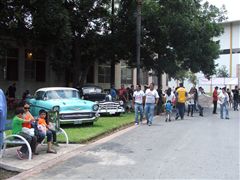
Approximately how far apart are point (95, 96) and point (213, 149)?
14024 millimetres

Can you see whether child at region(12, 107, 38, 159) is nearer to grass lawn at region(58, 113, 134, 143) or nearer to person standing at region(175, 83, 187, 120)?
grass lawn at region(58, 113, 134, 143)

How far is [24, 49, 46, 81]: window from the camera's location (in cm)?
3409

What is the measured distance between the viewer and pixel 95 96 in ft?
82.9

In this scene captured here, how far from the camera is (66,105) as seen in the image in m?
17.2

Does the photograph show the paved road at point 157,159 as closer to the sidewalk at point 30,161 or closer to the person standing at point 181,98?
the sidewalk at point 30,161

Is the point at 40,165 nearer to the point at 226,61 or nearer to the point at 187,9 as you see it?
the point at 187,9

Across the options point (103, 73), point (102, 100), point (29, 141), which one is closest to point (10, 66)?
point (102, 100)

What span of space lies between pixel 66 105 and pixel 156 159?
7.59 m

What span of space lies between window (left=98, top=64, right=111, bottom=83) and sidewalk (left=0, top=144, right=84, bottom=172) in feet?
99.8

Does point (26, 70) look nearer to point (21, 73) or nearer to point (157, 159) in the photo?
point (21, 73)

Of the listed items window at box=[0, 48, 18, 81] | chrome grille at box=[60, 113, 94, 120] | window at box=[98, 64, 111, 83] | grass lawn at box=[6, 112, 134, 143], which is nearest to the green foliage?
window at box=[98, 64, 111, 83]

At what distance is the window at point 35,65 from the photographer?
3409 cm

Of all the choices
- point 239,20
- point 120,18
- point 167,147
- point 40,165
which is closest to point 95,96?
point 120,18

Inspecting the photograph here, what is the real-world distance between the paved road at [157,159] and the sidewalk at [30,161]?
452 millimetres
